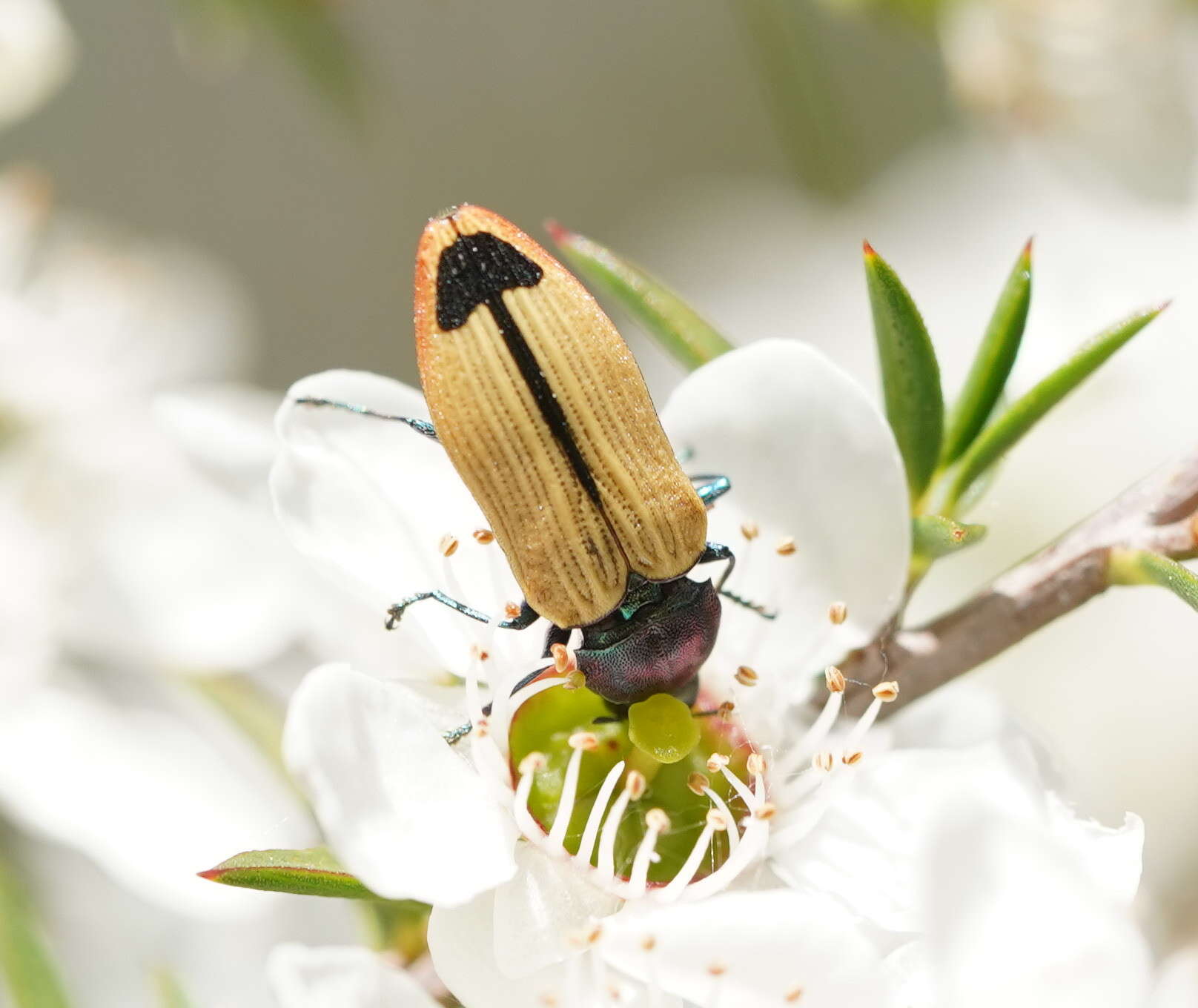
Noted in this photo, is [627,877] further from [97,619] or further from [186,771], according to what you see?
[97,619]

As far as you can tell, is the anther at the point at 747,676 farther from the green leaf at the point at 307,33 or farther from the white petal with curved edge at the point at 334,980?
the green leaf at the point at 307,33

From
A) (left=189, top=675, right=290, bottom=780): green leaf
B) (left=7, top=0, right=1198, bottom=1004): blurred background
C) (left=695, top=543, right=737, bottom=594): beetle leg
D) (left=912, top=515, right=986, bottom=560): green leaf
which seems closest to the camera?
(left=912, top=515, right=986, bottom=560): green leaf

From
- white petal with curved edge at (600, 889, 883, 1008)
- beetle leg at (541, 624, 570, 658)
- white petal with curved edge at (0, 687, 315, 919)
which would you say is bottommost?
white petal with curved edge at (0, 687, 315, 919)

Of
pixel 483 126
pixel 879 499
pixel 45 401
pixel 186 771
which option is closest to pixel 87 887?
pixel 186 771

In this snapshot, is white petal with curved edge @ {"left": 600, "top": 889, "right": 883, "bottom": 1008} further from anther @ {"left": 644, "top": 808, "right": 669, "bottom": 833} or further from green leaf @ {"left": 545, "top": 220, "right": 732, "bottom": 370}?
green leaf @ {"left": 545, "top": 220, "right": 732, "bottom": 370}

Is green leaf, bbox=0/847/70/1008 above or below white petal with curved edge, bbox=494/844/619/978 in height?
below

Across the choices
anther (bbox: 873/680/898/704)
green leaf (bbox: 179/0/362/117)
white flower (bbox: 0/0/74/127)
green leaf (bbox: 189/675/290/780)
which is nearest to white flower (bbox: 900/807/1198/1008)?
anther (bbox: 873/680/898/704)
